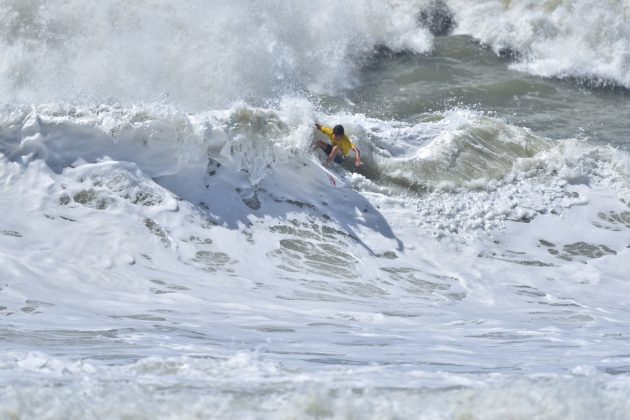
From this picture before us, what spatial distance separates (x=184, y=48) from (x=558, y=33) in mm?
7749

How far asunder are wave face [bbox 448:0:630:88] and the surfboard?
7.30m

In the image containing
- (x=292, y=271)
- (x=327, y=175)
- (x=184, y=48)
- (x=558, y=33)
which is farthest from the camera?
(x=558, y=33)

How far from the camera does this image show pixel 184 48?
15.3 meters

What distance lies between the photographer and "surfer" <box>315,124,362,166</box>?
39.3ft

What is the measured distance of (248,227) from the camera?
10500 mm

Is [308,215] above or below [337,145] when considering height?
below

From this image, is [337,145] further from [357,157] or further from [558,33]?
[558,33]

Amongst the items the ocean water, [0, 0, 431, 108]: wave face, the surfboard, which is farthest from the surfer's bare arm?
[0, 0, 431, 108]: wave face

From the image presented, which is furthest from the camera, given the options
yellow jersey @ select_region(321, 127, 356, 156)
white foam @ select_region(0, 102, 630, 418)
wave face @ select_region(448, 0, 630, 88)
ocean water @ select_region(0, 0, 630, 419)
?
wave face @ select_region(448, 0, 630, 88)

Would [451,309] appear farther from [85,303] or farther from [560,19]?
[560,19]

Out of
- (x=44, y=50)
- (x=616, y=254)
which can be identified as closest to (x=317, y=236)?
(x=616, y=254)

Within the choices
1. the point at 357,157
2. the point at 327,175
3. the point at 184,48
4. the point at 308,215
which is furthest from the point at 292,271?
the point at 184,48

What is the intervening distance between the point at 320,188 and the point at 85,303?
13.3 ft

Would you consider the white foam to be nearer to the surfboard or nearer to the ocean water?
the ocean water
